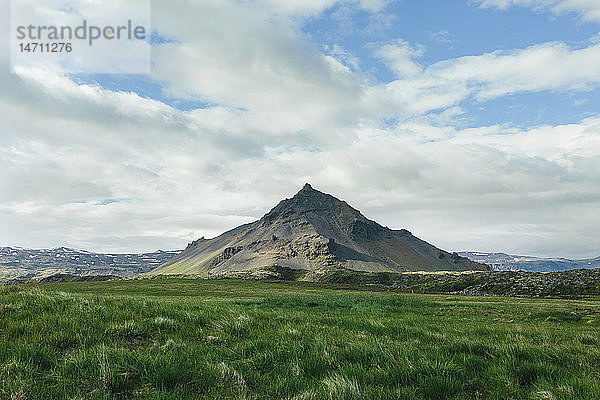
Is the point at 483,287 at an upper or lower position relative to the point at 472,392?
lower

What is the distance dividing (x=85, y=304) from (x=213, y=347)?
5.83m

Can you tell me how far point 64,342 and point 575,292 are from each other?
138 metres

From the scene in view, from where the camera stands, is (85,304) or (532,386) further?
(85,304)

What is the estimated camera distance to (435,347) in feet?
26.3

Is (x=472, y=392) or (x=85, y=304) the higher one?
(x=85, y=304)

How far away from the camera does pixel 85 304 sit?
1069 cm

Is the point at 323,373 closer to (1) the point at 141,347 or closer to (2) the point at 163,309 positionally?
(1) the point at 141,347

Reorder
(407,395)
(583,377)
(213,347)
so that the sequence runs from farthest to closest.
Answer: (213,347) < (583,377) < (407,395)

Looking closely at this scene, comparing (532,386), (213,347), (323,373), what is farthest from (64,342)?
(532,386)

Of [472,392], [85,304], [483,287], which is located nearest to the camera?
[472,392]

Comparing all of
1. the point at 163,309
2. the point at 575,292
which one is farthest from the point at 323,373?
the point at 575,292

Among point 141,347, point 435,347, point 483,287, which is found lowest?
point 483,287

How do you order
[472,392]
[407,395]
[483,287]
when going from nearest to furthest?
[407,395] < [472,392] < [483,287]

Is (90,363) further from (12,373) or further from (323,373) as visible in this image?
(323,373)
